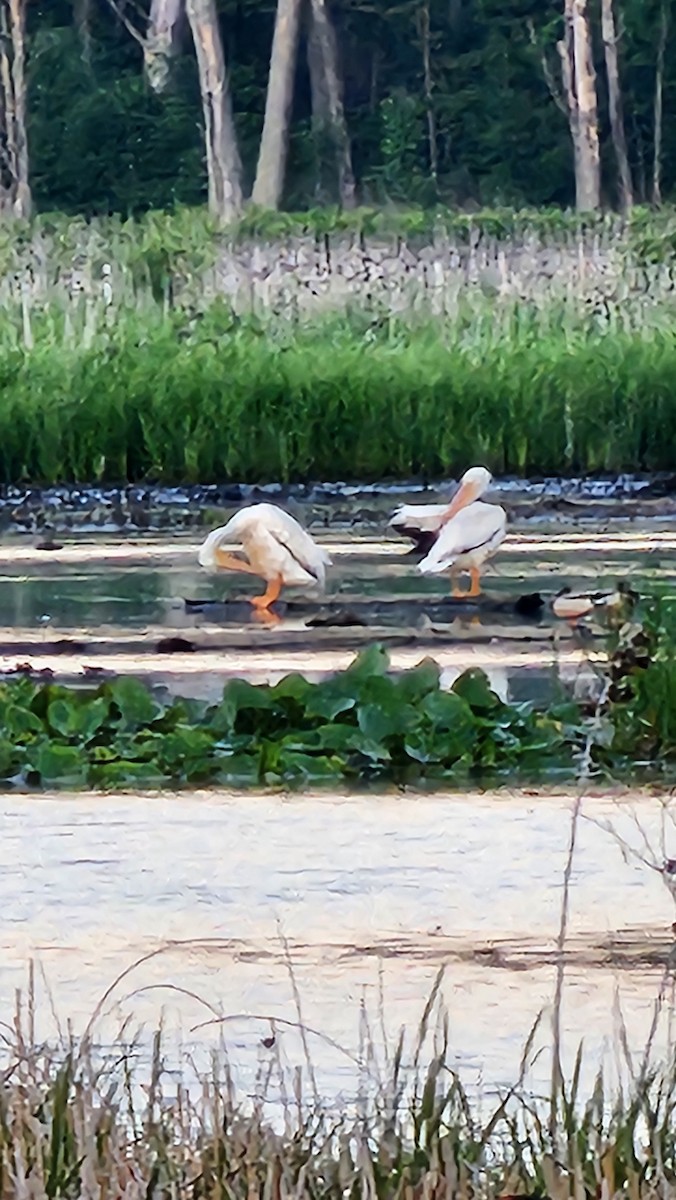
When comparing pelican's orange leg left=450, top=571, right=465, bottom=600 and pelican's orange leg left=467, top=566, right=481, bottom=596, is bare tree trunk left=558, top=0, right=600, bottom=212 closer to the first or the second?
pelican's orange leg left=450, top=571, right=465, bottom=600

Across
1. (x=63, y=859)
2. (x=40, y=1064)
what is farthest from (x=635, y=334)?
(x=40, y=1064)

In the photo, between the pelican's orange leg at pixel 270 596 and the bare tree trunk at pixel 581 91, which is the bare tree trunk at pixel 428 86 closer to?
the bare tree trunk at pixel 581 91

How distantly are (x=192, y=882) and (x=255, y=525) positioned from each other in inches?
220

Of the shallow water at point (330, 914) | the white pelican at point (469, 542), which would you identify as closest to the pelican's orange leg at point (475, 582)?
the white pelican at point (469, 542)

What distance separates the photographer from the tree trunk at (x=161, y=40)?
29.7 metres

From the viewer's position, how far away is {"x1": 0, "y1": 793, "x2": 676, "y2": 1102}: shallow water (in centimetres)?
450

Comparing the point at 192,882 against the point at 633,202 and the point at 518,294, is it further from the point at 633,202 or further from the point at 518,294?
the point at 633,202

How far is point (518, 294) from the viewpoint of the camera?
2139 cm

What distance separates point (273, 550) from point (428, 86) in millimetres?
18704

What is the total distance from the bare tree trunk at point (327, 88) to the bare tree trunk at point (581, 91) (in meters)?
2.31

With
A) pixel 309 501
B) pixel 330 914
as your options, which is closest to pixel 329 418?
pixel 309 501

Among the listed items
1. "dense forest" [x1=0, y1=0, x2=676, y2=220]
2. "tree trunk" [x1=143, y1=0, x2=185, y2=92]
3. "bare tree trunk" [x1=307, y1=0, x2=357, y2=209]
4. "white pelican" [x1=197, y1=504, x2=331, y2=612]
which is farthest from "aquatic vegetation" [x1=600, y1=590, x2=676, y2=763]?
"tree trunk" [x1=143, y1=0, x2=185, y2=92]

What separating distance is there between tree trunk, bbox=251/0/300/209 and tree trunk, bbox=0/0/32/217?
240 centimetres

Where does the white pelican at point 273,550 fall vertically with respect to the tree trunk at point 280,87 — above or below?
below
